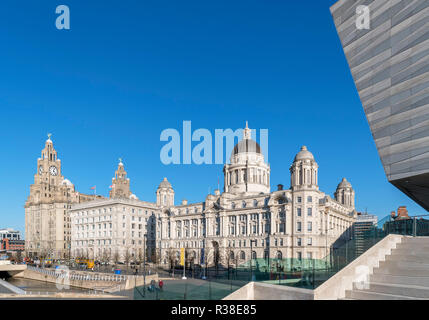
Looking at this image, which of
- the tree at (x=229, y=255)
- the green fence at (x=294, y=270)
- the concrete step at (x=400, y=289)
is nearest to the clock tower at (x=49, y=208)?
the tree at (x=229, y=255)

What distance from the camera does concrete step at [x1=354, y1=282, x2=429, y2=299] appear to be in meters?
16.6

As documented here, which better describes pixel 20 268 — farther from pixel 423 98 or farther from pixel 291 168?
pixel 423 98

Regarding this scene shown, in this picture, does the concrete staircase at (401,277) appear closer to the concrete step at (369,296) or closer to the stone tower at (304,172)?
the concrete step at (369,296)

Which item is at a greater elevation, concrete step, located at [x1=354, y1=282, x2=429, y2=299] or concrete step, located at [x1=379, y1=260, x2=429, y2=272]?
concrete step, located at [x1=379, y1=260, x2=429, y2=272]

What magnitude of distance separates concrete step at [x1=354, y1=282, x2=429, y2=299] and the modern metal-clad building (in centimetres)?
753

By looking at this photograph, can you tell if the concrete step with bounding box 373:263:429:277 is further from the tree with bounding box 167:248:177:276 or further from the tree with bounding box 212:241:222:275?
the tree with bounding box 167:248:177:276

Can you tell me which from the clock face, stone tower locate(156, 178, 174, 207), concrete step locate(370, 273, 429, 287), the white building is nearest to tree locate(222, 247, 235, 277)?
the white building

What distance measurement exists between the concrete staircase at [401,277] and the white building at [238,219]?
187 feet

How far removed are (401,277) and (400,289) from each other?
1.52 metres

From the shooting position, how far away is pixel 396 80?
76.5 feet

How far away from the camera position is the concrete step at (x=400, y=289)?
1662 cm

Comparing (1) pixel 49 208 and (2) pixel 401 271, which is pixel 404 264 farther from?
(1) pixel 49 208

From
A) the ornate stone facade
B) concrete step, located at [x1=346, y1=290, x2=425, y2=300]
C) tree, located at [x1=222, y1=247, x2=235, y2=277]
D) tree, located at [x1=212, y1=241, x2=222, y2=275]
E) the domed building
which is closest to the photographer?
concrete step, located at [x1=346, y1=290, x2=425, y2=300]

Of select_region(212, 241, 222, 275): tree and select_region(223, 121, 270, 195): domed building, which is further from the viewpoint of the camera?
select_region(223, 121, 270, 195): domed building
